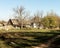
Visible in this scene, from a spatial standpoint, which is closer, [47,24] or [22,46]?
[22,46]

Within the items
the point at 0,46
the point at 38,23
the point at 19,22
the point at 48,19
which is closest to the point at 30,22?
the point at 38,23

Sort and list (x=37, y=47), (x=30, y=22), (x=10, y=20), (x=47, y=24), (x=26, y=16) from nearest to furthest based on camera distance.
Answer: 1. (x=37, y=47)
2. (x=47, y=24)
3. (x=26, y=16)
4. (x=10, y=20)
5. (x=30, y=22)

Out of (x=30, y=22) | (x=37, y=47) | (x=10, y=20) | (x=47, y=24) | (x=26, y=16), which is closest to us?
(x=37, y=47)

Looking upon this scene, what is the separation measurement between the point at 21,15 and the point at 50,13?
21.4 metres

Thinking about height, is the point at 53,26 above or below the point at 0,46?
below

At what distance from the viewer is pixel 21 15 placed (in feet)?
269

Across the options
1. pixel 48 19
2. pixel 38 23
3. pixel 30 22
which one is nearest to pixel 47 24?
pixel 48 19

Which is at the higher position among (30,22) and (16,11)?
(16,11)

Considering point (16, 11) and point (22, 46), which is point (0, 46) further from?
point (16, 11)

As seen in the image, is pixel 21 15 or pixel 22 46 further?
pixel 21 15

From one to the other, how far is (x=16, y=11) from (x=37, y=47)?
211ft

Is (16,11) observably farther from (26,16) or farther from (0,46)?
(0,46)

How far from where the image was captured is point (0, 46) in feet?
68.3

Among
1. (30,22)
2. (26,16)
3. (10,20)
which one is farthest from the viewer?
(30,22)
